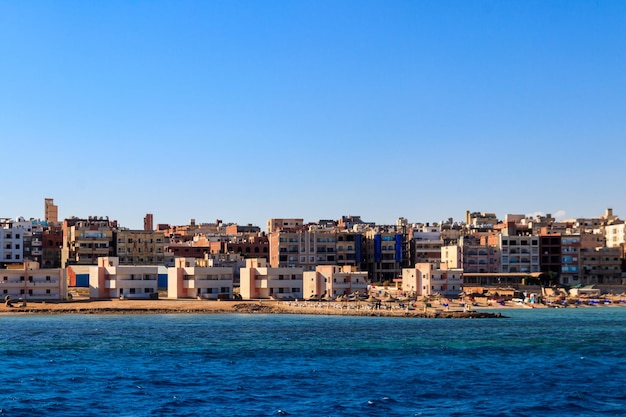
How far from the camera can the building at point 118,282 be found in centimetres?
14262

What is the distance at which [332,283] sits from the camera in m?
150

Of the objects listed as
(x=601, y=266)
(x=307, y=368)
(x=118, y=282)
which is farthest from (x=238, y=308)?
(x=601, y=266)

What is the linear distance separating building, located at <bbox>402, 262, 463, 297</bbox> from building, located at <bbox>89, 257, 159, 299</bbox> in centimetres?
4428

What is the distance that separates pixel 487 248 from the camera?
198375 mm

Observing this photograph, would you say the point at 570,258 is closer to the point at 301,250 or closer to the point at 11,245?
the point at 301,250

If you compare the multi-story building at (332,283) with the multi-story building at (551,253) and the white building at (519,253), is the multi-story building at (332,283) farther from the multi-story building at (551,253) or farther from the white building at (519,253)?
the multi-story building at (551,253)

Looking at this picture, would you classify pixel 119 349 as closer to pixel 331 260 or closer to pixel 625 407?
pixel 625 407

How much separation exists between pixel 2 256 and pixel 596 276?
386 feet

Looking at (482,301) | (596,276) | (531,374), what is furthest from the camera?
(596,276)

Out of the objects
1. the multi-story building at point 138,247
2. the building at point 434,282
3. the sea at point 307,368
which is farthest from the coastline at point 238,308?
the multi-story building at point 138,247

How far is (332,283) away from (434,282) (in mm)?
20578

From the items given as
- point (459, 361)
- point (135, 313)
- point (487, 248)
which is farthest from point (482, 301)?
point (459, 361)

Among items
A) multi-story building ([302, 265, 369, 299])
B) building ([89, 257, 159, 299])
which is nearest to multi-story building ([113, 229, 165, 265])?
building ([89, 257, 159, 299])

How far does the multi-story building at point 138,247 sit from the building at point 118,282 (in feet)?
151
